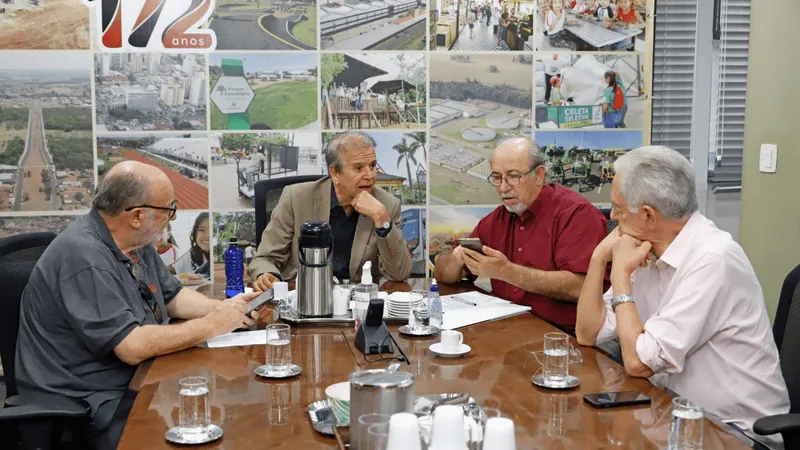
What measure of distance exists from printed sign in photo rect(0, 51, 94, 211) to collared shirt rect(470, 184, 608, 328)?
224cm

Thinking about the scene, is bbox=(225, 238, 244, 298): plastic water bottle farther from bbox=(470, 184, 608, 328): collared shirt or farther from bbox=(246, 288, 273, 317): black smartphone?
bbox=(470, 184, 608, 328): collared shirt

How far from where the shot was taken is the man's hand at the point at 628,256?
2.34 meters

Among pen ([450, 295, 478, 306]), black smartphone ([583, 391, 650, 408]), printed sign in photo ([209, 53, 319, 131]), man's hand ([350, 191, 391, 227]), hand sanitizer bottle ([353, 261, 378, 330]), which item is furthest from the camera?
printed sign in photo ([209, 53, 319, 131])

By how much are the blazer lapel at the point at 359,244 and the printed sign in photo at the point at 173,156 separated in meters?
1.16

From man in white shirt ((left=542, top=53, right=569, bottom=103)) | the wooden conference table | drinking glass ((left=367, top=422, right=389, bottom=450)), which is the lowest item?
the wooden conference table

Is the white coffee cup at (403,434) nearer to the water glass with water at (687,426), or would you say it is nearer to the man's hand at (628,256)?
the water glass with water at (687,426)

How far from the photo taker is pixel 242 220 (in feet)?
14.3

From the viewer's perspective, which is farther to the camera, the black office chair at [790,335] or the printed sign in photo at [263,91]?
the printed sign in photo at [263,91]

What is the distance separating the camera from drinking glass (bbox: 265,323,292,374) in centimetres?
207

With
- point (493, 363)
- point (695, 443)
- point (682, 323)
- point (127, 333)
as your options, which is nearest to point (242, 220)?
point (127, 333)

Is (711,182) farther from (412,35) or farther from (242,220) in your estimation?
(242,220)

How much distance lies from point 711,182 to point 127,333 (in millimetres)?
3979

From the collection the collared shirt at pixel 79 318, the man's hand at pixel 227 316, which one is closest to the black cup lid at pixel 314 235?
the man's hand at pixel 227 316

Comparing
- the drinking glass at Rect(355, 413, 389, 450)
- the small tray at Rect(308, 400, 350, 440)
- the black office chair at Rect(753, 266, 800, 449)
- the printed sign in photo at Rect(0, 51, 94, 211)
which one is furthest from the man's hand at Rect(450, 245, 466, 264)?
the printed sign in photo at Rect(0, 51, 94, 211)
